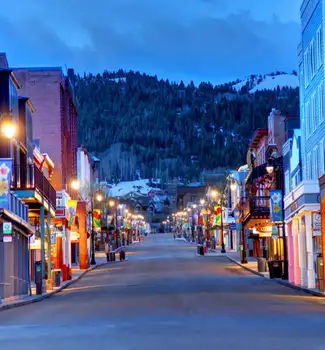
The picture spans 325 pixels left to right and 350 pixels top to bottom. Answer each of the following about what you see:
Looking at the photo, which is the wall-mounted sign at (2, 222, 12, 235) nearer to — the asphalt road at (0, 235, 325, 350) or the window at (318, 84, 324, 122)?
the asphalt road at (0, 235, 325, 350)

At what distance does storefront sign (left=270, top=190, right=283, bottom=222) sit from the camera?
53.8 m

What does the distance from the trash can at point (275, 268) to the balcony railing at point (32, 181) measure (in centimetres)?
Answer: 1371

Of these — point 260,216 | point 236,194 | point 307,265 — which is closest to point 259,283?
point 307,265

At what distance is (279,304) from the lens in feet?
104

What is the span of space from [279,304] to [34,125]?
152 feet

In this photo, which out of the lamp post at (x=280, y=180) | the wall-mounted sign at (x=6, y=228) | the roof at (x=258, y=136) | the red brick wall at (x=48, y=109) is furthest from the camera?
the roof at (x=258, y=136)

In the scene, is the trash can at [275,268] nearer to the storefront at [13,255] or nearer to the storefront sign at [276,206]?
the storefront sign at [276,206]

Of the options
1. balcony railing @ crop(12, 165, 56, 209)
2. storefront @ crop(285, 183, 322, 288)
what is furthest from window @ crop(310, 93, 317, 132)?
balcony railing @ crop(12, 165, 56, 209)

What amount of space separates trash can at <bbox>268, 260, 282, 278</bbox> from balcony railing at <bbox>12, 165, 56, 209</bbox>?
13707 mm

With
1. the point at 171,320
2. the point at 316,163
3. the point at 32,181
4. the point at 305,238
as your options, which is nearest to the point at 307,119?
the point at 316,163

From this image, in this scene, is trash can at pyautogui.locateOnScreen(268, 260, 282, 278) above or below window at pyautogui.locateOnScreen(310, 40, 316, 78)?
below

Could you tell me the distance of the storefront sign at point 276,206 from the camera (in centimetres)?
5381

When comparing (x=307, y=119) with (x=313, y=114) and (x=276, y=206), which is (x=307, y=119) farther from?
(x=276, y=206)

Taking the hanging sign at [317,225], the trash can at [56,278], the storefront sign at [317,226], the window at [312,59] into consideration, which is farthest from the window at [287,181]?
the storefront sign at [317,226]
